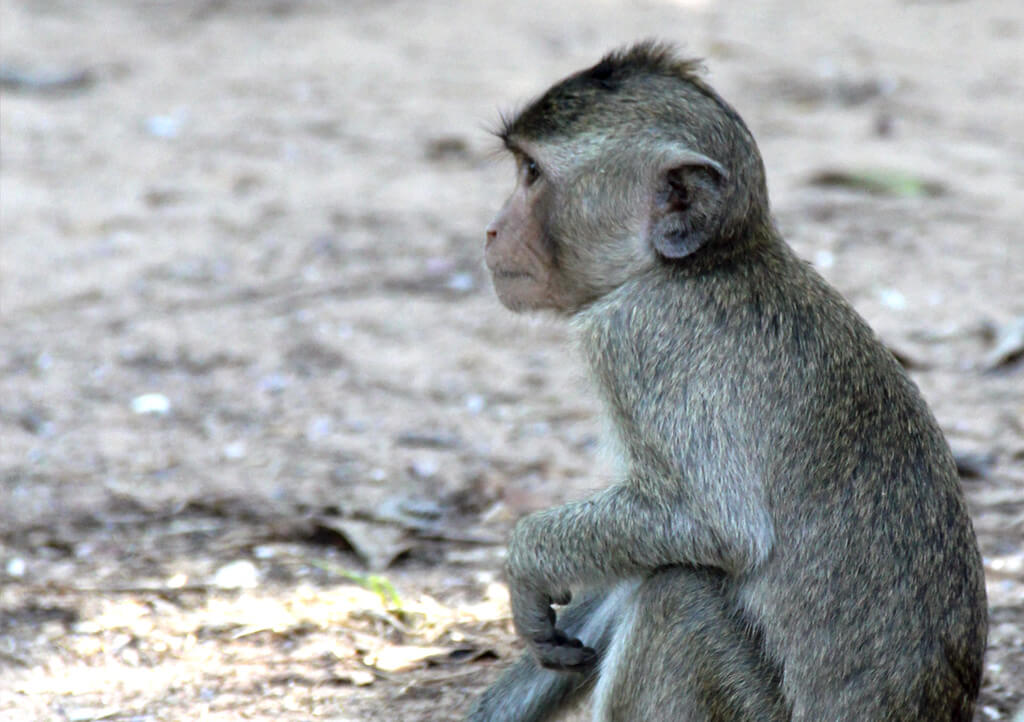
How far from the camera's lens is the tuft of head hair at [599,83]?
3887mm

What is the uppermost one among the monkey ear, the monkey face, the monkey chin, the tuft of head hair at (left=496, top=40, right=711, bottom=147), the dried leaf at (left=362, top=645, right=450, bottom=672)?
the tuft of head hair at (left=496, top=40, right=711, bottom=147)

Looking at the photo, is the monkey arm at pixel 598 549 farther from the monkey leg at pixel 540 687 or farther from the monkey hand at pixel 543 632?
the monkey leg at pixel 540 687

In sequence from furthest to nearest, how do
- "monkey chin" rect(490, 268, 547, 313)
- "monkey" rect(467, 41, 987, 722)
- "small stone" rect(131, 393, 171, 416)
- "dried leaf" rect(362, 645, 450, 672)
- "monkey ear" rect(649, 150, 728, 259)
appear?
"small stone" rect(131, 393, 171, 416) → "dried leaf" rect(362, 645, 450, 672) → "monkey chin" rect(490, 268, 547, 313) → "monkey ear" rect(649, 150, 728, 259) → "monkey" rect(467, 41, 987, 722)

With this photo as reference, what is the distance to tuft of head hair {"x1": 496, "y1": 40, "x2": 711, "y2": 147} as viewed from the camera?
389 centimetres

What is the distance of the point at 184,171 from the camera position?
8625mm

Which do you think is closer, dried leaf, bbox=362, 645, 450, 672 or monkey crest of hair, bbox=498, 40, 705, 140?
monkey crest of hair, bbox=498, 40, 705, 140

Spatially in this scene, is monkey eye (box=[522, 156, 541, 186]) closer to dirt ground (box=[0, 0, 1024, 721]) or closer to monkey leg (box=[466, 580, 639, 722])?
monkey leg (box=[466, 580, 639, 722])

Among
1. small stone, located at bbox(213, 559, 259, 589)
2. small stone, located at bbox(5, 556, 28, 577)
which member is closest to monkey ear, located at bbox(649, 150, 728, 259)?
small stone, located at bbox(213, 559, 259, 589)

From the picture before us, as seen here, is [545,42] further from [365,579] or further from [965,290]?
[365,579]

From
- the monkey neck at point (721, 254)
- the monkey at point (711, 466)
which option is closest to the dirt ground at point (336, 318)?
the monkey at point (711, 466)

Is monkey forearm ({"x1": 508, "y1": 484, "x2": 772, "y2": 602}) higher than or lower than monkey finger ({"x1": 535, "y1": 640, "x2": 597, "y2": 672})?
higher

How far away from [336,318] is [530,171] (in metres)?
2.97

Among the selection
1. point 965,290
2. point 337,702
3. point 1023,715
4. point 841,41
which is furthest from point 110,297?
point 841,41

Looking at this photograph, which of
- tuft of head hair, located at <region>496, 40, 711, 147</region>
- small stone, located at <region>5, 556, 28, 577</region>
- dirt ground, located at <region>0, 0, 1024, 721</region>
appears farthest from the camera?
small stone, located at <region>5, 556, 28, 577</region>
